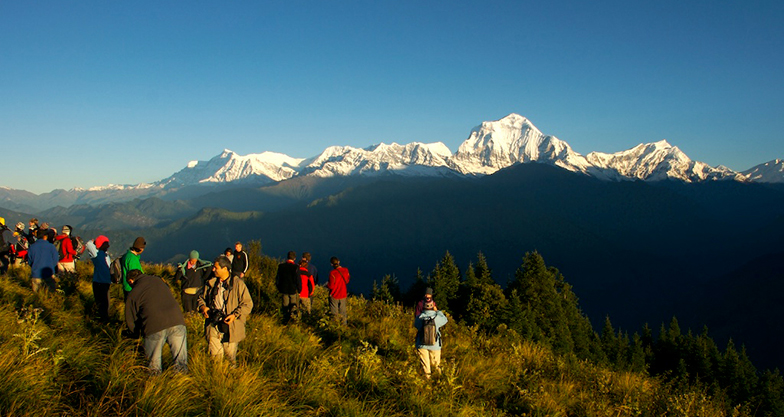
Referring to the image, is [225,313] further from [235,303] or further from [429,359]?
[429,359]

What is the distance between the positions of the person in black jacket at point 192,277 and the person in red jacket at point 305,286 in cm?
241

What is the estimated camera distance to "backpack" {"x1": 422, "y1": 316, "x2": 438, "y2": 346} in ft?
23.4

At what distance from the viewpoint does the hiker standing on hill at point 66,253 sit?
1188cm

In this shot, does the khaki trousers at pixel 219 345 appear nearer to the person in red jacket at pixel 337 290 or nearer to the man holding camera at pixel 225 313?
the man holding camera at pixel 225 313

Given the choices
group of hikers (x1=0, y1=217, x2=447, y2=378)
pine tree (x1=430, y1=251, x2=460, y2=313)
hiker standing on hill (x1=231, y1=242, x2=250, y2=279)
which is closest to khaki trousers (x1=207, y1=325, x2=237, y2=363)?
group of hikers (x1=0, y1=217, x2=447, y2=378)

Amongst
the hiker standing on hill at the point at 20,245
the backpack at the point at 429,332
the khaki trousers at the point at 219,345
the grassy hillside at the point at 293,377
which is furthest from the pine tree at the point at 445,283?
the khaki trousers at the point at 219,345

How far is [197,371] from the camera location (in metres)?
5.12

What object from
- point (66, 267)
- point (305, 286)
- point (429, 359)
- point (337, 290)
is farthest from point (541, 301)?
point (66, 267)

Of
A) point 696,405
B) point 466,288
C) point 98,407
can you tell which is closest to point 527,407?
point 696,405

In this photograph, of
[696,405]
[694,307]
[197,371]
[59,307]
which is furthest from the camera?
[694,307]

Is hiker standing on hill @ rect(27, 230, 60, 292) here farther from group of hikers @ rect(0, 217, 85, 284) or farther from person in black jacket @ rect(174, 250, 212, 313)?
person in black jacket @ rect(174, 250, 212, 313)

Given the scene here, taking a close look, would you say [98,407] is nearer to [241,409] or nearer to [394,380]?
[241,409]

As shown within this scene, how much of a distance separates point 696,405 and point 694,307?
235 meters

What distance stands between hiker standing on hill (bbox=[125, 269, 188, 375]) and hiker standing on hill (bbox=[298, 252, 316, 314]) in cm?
520
